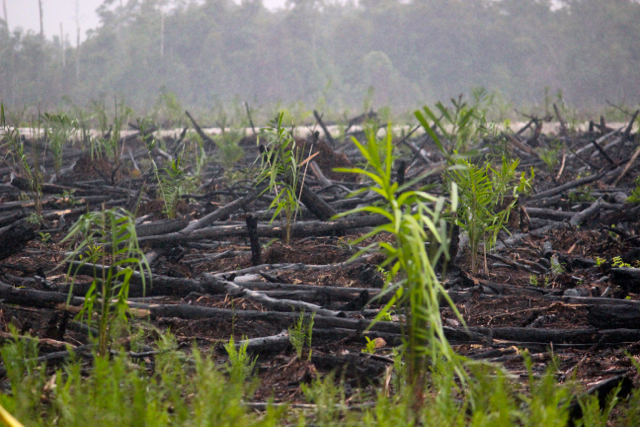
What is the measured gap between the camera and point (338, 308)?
2.95 meters

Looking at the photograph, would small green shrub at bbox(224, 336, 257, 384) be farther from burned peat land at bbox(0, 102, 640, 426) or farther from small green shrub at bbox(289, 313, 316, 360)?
small green shrub at bbox(289, 313, 316, 360)

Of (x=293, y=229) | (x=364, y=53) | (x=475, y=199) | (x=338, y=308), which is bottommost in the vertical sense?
(x=338, y=308)

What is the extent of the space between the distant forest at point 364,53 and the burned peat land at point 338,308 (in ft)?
137

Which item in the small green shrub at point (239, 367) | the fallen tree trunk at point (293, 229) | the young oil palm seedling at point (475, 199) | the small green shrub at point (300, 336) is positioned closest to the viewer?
the small green shrub at point (239, 367)

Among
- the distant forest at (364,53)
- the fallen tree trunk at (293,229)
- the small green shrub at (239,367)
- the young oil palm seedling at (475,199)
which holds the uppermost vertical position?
the distant forest at (364,53)

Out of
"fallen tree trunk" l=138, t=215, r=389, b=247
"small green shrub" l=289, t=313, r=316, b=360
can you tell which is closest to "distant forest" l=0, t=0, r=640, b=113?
"fallen tree trunk" l=138, t=215, r=389, b=247

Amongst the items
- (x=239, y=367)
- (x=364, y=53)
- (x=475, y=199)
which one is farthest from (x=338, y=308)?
(x=364, y=53)

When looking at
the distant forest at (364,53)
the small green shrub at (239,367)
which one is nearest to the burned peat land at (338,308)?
the small green shrub at (239,367)

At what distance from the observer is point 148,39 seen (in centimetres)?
5019

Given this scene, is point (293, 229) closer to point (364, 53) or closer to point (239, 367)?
point (239, 367)

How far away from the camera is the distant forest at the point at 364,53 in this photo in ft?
149

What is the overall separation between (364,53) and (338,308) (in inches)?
2039

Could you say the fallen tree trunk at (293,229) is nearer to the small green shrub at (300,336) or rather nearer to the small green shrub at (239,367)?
→ the small green shrub at (300,336)

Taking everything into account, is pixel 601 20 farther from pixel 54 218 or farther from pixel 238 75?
pixel 54 218
